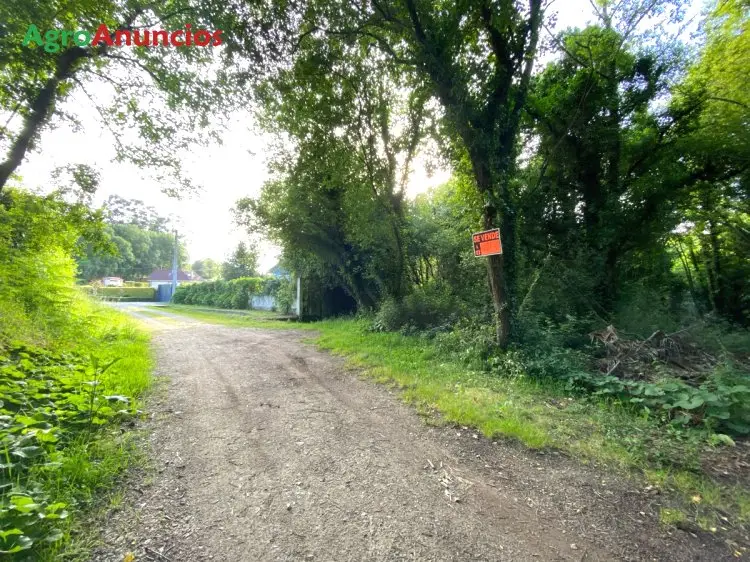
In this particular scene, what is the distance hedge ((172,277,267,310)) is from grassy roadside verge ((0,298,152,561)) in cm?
1555

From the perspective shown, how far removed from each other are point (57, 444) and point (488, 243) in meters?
5.72

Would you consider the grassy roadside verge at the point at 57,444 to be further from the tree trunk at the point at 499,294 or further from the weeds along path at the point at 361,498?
the tree trunk at the point at 499,294

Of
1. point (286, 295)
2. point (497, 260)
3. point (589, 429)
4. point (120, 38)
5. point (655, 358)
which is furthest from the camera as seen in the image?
point (286, 295)

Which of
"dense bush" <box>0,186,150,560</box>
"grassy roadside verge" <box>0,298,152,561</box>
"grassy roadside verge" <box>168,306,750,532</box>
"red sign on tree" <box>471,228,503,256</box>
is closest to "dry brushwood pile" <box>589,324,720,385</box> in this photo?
"grassy roadside verge" <box>168,306,750,532</box>

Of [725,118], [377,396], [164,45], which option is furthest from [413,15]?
[725,118]

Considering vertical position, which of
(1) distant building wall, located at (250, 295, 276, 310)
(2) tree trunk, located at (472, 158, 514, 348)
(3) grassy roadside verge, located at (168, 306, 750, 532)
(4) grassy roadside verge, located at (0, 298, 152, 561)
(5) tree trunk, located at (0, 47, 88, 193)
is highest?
(5) tree trunk, located at (0, 47, 88, 193)

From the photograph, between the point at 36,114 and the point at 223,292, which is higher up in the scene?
the point at 36,114

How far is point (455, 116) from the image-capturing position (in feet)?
17.8

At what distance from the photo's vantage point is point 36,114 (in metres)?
5.50

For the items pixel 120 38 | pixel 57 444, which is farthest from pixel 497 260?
pixel 120 38

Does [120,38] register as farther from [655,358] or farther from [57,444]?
[655,358]

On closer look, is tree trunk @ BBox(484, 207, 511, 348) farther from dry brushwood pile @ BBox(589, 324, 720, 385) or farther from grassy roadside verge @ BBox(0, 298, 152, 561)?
grassy roadside verge @ BBox(0, 298, 152, 561)

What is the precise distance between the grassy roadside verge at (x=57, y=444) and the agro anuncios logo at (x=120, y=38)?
168 inches

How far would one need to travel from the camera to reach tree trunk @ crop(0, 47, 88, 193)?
5.39 m
